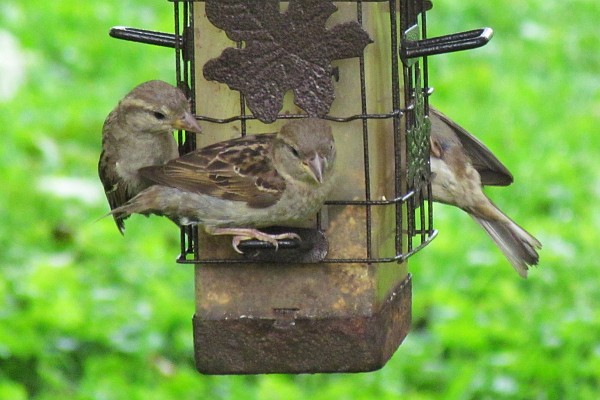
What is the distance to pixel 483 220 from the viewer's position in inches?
236

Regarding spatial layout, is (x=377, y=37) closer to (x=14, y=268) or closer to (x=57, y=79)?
(x=14, y=268)

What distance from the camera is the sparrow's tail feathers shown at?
5852 mm

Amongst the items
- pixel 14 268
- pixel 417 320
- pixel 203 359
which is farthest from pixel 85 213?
pixel 203 359

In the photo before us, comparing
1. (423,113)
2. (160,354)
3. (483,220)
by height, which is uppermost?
(423,113)

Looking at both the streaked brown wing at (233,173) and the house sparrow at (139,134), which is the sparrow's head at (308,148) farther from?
the house sparrow at (139,134)

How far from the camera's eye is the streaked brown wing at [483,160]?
586cm

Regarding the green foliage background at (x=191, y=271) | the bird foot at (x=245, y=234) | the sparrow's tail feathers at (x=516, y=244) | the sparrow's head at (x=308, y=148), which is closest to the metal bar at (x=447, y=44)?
the sparrow's head at (x=308, y=148)

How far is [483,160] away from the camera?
19.4ft

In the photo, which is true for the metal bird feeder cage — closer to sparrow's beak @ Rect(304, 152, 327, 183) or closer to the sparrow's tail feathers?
sparrow's beak @ Rect(304, 152, 327, 183)

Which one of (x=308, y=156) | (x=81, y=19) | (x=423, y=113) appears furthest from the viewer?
(x=81, y=19)

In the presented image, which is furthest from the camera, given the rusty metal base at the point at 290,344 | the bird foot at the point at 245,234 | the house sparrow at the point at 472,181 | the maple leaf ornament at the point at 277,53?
the house sparrow at the point at 472,181

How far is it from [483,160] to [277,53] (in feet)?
5.08

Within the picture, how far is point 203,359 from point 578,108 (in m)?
5.85

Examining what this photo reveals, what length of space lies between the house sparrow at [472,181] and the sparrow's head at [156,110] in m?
1.31
